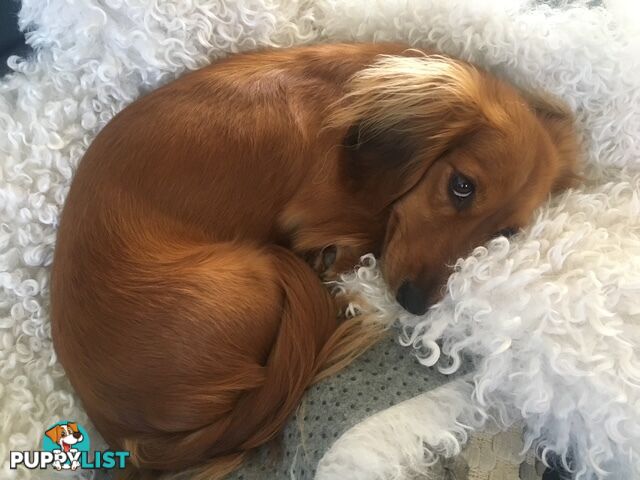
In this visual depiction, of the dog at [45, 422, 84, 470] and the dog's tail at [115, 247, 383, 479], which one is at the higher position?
the dog's tail at [115, 247, 383, 479]

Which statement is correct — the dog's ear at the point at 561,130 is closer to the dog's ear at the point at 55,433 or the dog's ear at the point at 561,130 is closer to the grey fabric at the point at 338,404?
the grey fabric at the point at 338,404

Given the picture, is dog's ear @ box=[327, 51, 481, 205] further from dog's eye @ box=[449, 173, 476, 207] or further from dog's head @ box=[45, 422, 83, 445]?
dog's head @ box=[45, 422, 83, 445]

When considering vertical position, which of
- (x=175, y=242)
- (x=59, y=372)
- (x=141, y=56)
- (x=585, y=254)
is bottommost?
(x=59, y=372)

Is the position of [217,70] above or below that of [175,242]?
above

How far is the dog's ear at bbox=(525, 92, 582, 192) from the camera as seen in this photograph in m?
1.47

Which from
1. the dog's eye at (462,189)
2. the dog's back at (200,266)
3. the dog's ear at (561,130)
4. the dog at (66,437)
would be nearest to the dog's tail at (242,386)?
the dog's back at (200,266)

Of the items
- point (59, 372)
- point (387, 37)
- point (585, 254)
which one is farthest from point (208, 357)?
point (387, 37)

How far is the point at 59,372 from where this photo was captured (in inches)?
53.1

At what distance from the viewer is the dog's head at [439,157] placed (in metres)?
1.35

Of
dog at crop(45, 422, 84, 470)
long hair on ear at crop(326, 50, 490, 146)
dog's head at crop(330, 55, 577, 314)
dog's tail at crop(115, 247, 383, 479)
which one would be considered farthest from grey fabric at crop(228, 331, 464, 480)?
long hair on ear at crop(326, 50, 490, 146)

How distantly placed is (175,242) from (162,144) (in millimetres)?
186

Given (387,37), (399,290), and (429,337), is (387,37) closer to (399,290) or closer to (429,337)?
(399,290)

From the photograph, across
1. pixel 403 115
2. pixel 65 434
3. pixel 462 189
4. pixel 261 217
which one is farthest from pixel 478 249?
pixel 65 434

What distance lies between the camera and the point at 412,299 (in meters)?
1.31
